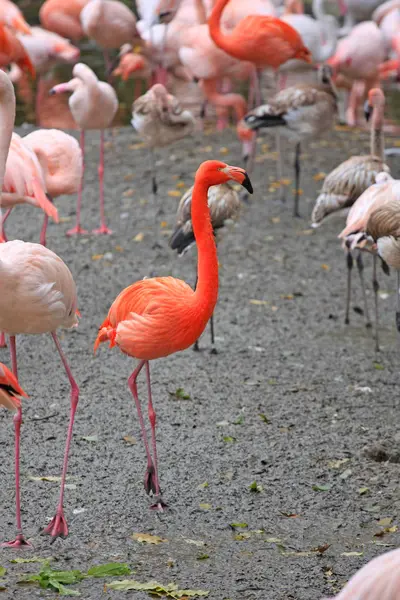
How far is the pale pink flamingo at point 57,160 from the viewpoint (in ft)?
21.1

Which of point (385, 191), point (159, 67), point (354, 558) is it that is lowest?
point (354, 558)

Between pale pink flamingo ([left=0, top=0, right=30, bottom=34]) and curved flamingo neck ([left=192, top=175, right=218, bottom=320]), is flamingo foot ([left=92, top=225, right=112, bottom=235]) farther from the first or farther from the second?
pale pink flamingo ([left=0, top=0, right=30, bottom=34])

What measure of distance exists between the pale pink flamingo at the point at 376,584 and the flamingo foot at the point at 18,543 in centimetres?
190

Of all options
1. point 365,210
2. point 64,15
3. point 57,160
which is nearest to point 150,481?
point 365,210

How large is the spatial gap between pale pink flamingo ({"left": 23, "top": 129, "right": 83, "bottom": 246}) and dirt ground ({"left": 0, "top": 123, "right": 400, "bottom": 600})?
80 centimetres

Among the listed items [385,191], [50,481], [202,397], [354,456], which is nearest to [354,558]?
[354,456]

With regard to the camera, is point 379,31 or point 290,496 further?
point 379,31

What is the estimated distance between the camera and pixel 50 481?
14.5ft

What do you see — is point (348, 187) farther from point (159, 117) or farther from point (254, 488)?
point (254, 488)

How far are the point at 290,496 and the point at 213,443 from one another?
1.94 feet

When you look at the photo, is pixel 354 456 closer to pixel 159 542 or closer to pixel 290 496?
pixel 290 496

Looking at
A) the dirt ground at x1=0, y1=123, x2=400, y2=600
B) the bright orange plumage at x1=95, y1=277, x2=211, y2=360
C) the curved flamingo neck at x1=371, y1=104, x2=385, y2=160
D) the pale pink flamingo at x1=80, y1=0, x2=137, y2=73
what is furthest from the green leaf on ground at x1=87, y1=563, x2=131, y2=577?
the pale pink flamingo at x1=80, y1=0, x2=137, y2=73

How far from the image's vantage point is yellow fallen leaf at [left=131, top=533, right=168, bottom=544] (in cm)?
393

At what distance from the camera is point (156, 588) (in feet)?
11.6
